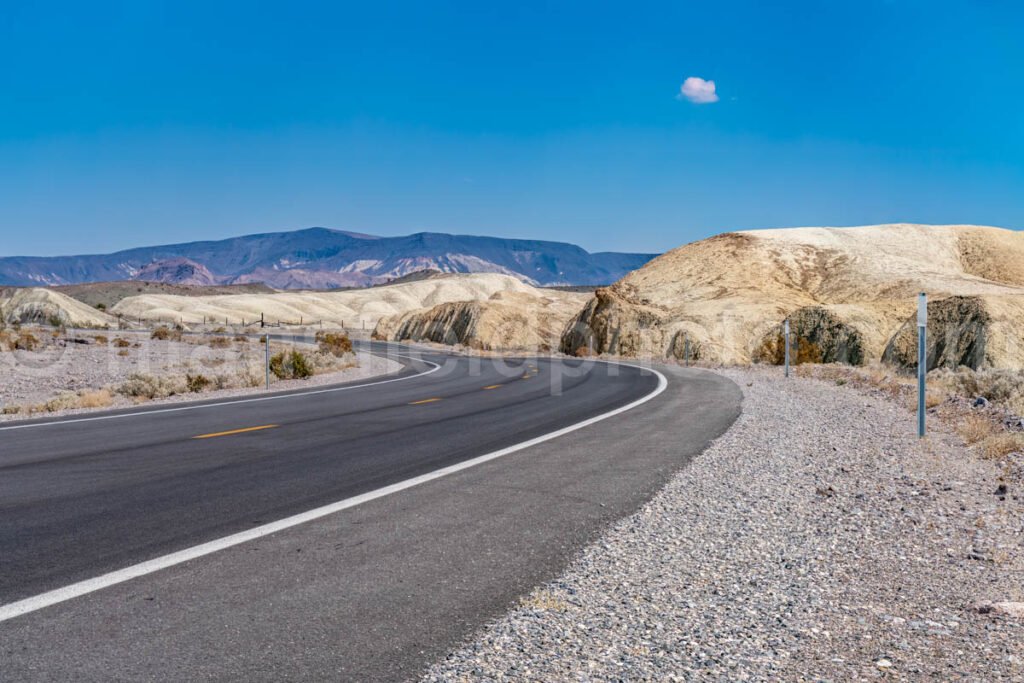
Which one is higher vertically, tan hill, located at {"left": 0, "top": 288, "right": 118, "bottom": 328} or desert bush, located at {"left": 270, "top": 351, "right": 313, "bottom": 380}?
tan hill, located at {"left": 0, "top": 288, "right": 118, "bottom": 328}

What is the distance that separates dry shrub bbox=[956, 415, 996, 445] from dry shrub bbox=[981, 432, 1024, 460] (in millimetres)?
508

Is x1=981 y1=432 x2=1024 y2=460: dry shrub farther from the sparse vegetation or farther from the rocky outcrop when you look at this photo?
the sparse vegetation

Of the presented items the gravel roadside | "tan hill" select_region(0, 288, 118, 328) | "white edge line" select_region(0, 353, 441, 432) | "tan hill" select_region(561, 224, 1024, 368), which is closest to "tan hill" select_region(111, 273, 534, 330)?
"tan hill" select_region(0, 288, 118, 328)

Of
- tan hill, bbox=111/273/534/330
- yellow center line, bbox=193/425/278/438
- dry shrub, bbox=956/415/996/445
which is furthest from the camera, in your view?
tan hill, bbox=111/273/534/330

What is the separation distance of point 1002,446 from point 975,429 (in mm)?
1496

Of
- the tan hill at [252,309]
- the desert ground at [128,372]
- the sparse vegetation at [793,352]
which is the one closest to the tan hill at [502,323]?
the sparse vegetation at [793,352]

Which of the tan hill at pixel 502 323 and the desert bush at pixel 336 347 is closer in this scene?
the desert bush at pixel 336 347

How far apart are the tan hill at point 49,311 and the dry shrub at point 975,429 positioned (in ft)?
257

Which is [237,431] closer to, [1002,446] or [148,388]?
[148,388]

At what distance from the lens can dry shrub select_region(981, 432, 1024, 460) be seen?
9.94 meters

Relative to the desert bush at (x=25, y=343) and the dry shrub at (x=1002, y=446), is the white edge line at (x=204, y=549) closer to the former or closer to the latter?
the dry shrub at (x=1002, y=446)

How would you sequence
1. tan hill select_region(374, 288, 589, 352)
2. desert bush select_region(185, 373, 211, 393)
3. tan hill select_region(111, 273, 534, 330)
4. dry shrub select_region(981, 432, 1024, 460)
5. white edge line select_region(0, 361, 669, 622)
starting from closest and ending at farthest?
1. white edge line select_region(0, 361, 669, 622)
2. dry shrub select_region(981, 432, 1024, 460)
3. desert bush select_region(185, 373, 211, 393)
4. tan hill select_region(374, 288, 589, 352)
5. tan hill select_region(111, 273, 534, 330)

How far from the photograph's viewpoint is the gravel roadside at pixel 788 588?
3828mm

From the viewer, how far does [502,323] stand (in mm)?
66250
